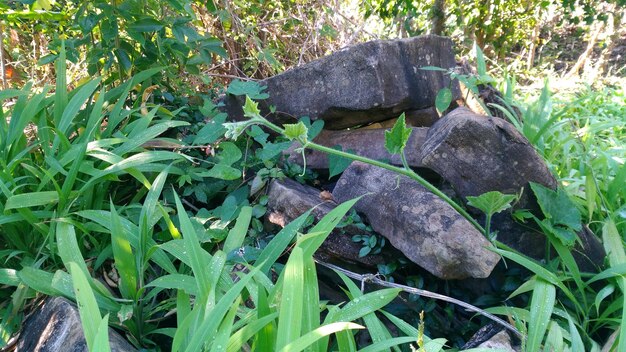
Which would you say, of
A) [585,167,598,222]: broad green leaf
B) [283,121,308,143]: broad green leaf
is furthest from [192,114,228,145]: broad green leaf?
[585,167,598,222]: broad green leaf

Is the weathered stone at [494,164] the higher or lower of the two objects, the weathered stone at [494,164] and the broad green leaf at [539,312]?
the higher

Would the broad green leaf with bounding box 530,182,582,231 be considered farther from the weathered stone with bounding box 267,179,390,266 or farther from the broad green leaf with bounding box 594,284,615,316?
the weathered stone with bounding box 267,179,390,266

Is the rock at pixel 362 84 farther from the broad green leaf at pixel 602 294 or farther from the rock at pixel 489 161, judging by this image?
the broad green leaf at pixel 602 294

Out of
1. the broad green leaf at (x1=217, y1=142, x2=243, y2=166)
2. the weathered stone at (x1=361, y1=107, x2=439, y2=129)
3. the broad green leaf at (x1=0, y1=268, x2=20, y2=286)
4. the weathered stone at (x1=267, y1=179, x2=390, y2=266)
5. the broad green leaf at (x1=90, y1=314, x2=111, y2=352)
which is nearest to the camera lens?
the broad green leaf at (x1=90, y1=314, x2=111, y2=352)

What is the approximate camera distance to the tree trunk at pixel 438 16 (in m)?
4.88

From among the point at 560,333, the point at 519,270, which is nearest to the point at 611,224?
the point at 519,270

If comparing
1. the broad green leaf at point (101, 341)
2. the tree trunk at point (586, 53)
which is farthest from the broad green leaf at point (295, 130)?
the tree trunk at point (586, 53)

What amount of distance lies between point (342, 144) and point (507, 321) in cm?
114

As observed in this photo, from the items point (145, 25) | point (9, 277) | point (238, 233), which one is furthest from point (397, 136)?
point (145, 25)

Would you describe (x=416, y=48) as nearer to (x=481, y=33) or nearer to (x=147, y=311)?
(x=147, y=311)

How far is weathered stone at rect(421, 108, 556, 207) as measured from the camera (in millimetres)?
1771

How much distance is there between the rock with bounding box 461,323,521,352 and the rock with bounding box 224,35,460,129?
1.08 m

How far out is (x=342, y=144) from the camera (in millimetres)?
2535

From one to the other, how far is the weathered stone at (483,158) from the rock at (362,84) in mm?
552
